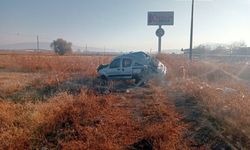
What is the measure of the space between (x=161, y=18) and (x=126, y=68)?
Result: 50.2ft

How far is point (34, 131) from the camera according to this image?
7.37 metres

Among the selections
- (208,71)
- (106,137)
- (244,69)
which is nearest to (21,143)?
(106,137)

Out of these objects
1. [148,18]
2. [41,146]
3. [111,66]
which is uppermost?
[148,18]

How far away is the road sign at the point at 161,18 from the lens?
103ft

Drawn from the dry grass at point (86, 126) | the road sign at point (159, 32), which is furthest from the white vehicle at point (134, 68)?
the road sign at point (159, 32)

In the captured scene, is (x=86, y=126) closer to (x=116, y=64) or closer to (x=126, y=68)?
(x=126, y=68)

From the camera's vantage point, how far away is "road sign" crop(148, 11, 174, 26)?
3148 centimetres

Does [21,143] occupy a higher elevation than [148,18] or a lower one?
lower

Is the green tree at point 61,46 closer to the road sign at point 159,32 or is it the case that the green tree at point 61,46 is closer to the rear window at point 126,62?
the road sign at point 159,32

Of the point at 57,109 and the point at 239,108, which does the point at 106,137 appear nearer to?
the point at 57,109

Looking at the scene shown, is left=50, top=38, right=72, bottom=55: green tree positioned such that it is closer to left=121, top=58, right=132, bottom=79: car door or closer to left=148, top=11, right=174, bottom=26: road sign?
left=148, top=11, right=174, bottom=26: road sign

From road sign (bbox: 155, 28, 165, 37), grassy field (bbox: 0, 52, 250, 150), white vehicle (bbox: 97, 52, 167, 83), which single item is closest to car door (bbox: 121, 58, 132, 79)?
white vehicle (bbox: 97, 52, 167, 83)

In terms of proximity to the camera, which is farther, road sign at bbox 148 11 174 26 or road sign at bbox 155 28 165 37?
road sign at bbox 148 11 174 26

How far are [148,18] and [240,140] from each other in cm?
2551
